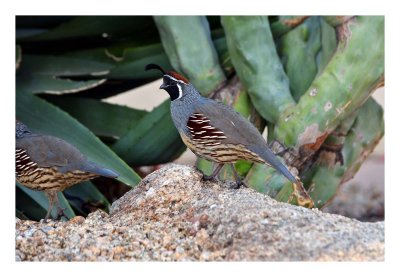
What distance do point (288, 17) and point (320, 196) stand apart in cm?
96

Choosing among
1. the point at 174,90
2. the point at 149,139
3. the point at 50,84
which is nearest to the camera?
the point at 174,90

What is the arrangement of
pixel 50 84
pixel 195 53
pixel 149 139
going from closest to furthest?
pixel 195 53
pixel 149 139
pixel 50 84

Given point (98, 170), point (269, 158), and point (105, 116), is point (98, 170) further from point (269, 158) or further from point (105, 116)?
point (105, 116)

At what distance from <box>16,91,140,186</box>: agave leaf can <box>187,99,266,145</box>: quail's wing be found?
643mm

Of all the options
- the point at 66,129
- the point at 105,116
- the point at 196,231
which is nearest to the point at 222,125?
the point at 196,231

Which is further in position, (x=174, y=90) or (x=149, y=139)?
(x=149, y=139)

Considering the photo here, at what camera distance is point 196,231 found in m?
3.22

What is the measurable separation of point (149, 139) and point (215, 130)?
121 centimetres

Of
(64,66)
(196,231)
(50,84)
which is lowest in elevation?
(196,231)

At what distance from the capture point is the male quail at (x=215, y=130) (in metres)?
3.49

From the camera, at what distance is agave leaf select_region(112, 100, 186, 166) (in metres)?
4.67

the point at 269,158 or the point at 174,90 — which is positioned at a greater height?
the point at 174,90

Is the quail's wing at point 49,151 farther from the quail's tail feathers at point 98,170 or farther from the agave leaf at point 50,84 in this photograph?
the agave leaf at point 50,84

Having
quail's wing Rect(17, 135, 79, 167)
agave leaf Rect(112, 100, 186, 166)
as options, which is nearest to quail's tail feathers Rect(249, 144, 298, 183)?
quail's wing Rect(17, 135, 79, 167)
